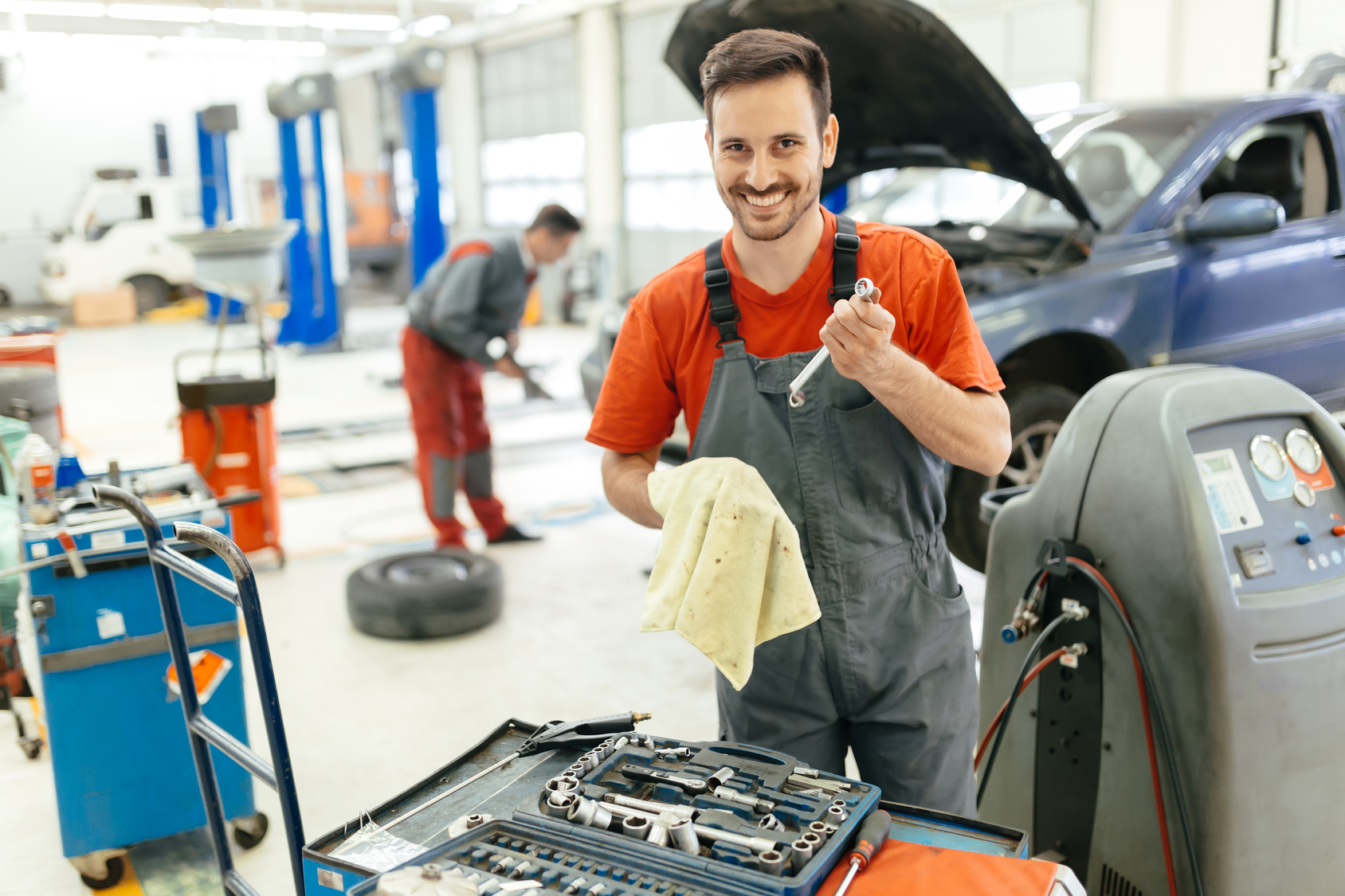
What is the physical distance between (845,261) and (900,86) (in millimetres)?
1681

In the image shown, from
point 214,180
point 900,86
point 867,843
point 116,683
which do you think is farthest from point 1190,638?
point 214,180

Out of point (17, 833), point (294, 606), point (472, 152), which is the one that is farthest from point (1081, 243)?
point (472, 152)

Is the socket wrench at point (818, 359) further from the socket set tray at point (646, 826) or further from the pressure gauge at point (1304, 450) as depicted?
the pressure gauge at point (1304, 450)

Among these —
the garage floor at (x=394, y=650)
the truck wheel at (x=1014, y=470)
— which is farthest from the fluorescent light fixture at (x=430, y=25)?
the truck wheel at (x=1014, y=470)

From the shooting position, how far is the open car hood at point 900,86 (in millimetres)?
2701

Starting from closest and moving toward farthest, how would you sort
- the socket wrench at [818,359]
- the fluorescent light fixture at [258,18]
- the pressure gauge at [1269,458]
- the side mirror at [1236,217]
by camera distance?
the socket wrench at [818,359] → the pressure gauge at [1269,458] → the side mirror at [1236,217] → the fluorescent light fixture at [258,18]

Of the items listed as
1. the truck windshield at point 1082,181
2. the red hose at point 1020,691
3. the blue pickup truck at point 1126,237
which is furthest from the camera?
the truck windshield at point 1082,181

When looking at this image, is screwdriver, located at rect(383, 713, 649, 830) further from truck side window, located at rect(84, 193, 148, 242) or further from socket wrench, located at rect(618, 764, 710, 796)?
truck side window, located at rect(84, 193, 148, 242)

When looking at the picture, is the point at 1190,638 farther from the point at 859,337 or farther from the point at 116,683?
the point at 116,683

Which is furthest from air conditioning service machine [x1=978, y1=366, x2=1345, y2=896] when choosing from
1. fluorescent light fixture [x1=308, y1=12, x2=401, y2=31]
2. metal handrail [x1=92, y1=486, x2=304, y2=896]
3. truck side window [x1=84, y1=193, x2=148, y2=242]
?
truck side window [x1=84, y1=193, x2=148, y2=242]

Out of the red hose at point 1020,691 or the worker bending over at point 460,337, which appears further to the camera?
the worker bending over at point 460,337

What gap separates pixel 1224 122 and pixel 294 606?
14.1ft

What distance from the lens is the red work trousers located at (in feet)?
16.0

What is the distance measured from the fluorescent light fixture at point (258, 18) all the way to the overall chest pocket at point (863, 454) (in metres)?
14.3
